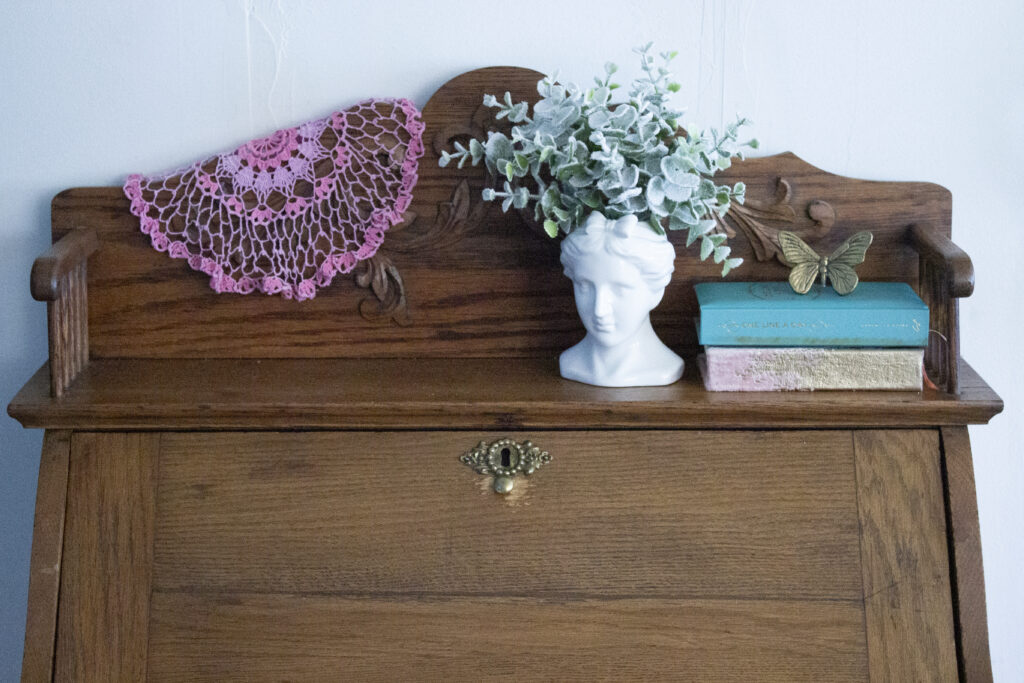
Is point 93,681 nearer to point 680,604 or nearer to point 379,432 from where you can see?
point 379,432

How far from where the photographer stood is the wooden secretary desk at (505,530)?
1.11 meters

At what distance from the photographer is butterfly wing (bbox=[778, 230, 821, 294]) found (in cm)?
115

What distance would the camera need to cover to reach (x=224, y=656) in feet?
3.73

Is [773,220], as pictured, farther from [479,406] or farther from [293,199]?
[293,199]

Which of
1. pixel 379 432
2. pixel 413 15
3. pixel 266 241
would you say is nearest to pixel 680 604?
pixel 379 432

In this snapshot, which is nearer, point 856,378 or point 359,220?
point 856,378

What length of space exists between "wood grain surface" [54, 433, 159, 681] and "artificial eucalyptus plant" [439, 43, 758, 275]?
50cm

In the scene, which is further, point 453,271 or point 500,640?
point 453,271

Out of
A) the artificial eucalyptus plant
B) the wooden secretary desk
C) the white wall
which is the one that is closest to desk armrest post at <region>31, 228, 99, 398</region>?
the wooden secretary desk

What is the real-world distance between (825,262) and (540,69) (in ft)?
1.33

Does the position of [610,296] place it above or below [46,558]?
above

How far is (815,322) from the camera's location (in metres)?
1.10

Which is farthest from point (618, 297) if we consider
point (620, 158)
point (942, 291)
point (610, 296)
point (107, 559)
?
point (107, 559)

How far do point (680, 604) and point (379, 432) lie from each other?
0.38 m
